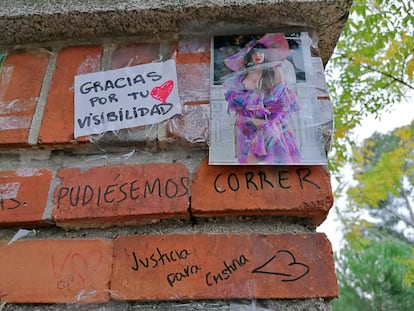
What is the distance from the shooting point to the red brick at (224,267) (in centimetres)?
64

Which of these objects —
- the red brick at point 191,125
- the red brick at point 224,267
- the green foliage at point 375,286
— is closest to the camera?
the red brick at point 224,267

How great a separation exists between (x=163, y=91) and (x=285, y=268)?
0.39m

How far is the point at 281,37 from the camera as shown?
81cm

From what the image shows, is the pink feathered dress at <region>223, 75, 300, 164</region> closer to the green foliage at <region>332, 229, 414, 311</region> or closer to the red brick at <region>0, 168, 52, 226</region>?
the red brick at <region>0, 168, 52, 226</region>

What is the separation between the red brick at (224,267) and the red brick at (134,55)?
1.20ft

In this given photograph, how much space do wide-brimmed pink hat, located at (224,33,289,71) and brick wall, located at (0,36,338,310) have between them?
5 centimetres

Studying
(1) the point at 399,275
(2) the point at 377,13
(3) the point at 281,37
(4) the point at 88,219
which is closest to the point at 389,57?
(2) the point at 377,13

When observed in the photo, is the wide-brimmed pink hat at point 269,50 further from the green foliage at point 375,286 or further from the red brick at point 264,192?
the green foliage at point 375,286

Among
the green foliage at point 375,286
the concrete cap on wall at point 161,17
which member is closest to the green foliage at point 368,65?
the concrete cap on wall at point 161,17

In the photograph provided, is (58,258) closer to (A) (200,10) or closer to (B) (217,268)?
(B) (217,268)

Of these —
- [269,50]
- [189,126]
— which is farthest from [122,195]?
[269,50]

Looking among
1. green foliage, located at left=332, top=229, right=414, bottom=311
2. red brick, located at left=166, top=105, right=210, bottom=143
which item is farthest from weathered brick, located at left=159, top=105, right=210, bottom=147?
green foliage, located at left=332, top=229, right=414, bottom=311

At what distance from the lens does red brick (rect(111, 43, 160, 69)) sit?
2.76ft

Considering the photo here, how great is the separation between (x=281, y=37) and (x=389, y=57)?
1.97 meters
